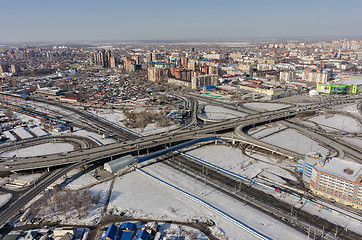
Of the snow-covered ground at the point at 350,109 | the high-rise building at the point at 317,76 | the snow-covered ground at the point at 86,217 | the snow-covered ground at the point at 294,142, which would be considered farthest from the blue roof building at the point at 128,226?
the high-rise building at the point at 317,76

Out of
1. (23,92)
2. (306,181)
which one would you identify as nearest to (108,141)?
(306,181)

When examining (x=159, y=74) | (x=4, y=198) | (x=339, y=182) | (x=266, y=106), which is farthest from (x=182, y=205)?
(x=159, y=74)

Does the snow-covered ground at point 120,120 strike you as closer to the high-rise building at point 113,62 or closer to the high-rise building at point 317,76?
the high-rise building at point 317,76

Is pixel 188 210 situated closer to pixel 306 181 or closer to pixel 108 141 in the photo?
pixel 306 181

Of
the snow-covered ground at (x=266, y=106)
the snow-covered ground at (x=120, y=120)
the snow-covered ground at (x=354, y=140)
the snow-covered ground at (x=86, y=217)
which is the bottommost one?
→ the snow-covered ground at (x=86, y=217)

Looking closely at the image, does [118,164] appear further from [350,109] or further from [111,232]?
[350,109]

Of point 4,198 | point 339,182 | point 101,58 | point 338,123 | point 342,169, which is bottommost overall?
point 4,198
